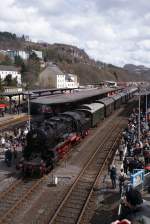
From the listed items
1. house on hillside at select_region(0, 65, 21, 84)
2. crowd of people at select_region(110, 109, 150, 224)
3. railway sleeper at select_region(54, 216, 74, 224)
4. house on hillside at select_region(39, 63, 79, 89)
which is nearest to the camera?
crowd of people at select_region(110, 109, 150, 224)

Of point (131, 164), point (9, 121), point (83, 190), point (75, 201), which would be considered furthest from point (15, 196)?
point (9, 121)

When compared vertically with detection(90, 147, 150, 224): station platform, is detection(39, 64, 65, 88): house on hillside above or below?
above

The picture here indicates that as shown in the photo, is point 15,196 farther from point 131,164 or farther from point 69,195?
point 131,164

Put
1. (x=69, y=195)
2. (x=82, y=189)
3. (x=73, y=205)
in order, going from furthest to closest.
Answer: (x=82, y=189)
(x=69, y=195)
(x=73, y=205)

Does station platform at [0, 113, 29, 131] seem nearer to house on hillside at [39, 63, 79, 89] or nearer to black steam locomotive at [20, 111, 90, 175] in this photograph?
black steam locomotive at [20, 111, 90, 175]

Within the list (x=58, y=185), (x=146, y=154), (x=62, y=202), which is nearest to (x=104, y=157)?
(x=146, y=154)

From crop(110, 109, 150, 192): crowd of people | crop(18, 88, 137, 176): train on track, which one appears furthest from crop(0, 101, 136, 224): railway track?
crop(110, 109, 150, 192): crowd of people

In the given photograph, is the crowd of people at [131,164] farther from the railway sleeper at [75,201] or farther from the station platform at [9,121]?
the station platform at [9,121]

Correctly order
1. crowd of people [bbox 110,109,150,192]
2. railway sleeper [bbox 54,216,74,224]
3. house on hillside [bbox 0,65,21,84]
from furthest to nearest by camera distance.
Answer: house on hillside [bbox 0,65,21,84], crowd of people [bbox 110,109,150,192], railway sleeper [bbox 54,216,74,224]

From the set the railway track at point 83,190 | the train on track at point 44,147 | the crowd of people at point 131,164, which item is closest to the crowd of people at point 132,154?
the crowd of people at point 131,164

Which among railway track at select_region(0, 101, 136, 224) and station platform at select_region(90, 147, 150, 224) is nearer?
station platform at select_region(90, 147, 150, 224)

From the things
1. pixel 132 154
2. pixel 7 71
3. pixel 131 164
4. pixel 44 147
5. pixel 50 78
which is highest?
pixel 7 71

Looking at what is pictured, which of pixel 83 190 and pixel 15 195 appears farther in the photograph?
pixel 83 190

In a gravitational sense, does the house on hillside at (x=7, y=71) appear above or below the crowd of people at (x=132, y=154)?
above
